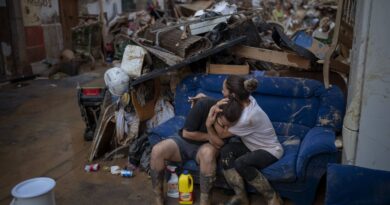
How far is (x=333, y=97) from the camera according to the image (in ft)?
13.4

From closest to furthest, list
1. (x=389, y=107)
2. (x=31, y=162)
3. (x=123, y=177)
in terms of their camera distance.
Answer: (x=389, y=107) → (x=123, y=177) → (x=31, y=162)

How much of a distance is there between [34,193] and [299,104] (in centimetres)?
282

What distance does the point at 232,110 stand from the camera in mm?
3410

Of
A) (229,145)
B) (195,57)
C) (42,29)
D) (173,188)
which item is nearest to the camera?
(229,145)

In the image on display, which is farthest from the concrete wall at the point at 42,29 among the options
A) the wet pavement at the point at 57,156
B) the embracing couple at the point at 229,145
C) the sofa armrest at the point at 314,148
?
the sofa armrest at the point at 314,148

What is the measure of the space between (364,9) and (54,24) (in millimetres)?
10360

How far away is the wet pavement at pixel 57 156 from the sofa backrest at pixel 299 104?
0.82 m

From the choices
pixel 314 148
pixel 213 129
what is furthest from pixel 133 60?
pixel 314 148

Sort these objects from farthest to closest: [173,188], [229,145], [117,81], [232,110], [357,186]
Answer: [117,81] < [173,188] < [229,145] < [232,110] < [357,186]

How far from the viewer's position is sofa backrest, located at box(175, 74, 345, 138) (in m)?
4.08

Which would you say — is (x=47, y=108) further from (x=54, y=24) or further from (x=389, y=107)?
(x=389, y=107)

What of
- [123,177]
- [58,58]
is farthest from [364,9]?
[58,58]

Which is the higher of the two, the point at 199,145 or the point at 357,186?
the point at 357,186

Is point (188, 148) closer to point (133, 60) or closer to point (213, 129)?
point (213, 129)
